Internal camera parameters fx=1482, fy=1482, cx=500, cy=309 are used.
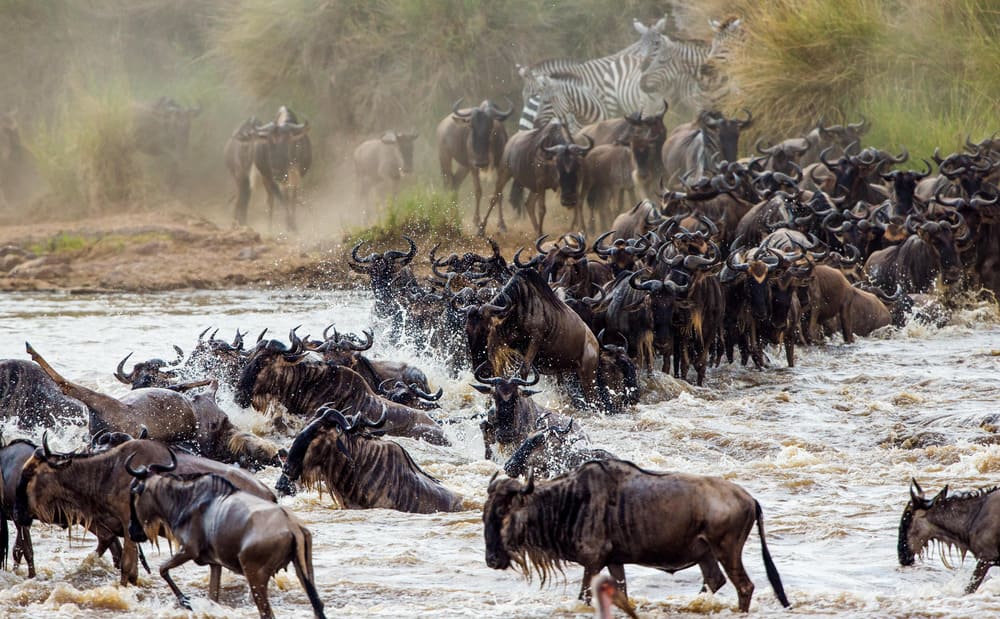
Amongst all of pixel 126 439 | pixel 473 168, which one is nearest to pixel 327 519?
pixel 126 439

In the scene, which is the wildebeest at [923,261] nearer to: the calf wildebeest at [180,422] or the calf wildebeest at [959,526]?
the calf wildebeest at [180,422]

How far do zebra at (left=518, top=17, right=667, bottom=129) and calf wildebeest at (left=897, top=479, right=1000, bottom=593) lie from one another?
2061 cm

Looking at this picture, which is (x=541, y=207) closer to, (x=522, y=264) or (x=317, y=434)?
(x=522, y=264)

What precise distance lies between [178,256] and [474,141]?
518 centimetres

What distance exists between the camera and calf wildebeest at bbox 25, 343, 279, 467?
28.4 feet

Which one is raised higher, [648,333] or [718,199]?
[718,199]

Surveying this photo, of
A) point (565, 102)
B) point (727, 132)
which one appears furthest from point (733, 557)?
point (565, 102)

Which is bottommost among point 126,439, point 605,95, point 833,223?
point 126,439

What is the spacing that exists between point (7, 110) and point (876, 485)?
90.8ft

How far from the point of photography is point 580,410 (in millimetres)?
11242

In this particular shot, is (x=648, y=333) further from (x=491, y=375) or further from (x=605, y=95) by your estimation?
(x=605, y=95)

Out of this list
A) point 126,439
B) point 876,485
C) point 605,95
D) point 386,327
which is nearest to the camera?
point 126,439

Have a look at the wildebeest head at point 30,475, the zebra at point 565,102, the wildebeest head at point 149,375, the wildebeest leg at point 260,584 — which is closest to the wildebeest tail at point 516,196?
the zebra at point 565,102

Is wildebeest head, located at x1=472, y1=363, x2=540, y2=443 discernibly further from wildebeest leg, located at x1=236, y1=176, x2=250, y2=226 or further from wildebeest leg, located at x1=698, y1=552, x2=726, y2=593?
wildebeest leg, located at x1=236, y1=176, x2=250, y2=226
